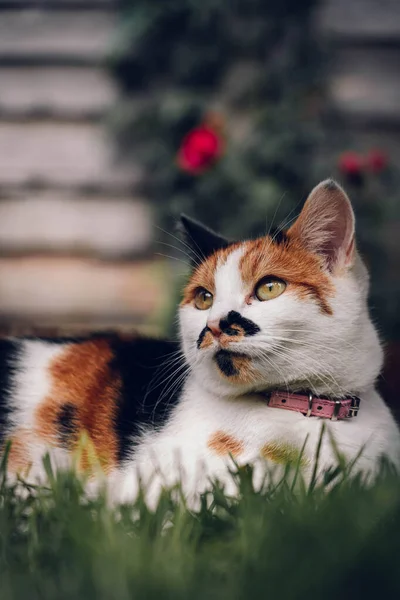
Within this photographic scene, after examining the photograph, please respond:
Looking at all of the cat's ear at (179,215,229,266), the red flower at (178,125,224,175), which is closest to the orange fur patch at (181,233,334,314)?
the cat's ear at (179,215,229,266)

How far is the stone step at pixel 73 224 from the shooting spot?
3.49 metres

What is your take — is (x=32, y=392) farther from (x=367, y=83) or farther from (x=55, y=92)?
(x=367, y=83)

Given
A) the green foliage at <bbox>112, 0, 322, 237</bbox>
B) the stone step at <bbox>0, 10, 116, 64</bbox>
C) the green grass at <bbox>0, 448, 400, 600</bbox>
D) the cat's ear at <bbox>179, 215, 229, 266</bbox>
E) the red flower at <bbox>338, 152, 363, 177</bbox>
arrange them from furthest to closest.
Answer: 1. the stone step at <bbox>0, 10, 116, 64</bbox>
2. the green foliage at <bbox>112, 0, 322, 237</bbox>
3. the red flower at <bbox>338, 152, 363, 177</bbox>
4. the cat's ear at <bbox>179, 215, 229, 266</bbox>
5. the green grass at <bbox>0, 448, 400, 600</bbox>

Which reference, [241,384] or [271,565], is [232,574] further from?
[241,384]

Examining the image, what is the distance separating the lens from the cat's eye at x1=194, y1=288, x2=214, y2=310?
1425 mm

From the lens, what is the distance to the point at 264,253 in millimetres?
1375

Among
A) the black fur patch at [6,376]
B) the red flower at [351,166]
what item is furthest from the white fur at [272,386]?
the red flower at [351,166]

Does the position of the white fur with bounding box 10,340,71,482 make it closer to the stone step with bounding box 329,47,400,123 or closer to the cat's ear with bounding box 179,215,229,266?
the cat's ear with bounding box 179,215,229,266

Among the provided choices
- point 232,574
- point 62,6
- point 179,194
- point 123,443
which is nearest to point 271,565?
point 232,574

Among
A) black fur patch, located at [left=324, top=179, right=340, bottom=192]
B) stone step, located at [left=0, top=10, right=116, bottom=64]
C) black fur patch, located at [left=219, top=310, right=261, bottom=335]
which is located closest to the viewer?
black fur patch, located at [left=219, top=310, right=261, bottom=335]

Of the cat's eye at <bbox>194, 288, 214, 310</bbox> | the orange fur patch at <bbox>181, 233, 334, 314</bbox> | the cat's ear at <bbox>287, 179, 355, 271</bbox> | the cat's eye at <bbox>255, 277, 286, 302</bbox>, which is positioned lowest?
the cat's eye at <bbox>194, 288, 214, 310</bbox>

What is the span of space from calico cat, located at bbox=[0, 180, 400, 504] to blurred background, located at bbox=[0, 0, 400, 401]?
1.57m

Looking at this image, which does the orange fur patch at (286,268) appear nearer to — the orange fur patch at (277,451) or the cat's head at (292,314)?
the cat's head at (292,314)

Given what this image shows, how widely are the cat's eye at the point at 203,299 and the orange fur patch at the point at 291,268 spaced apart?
0.35 feet
